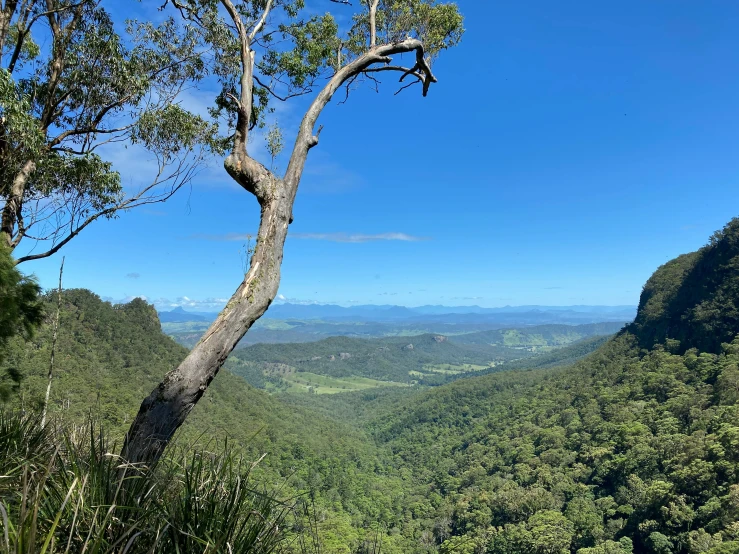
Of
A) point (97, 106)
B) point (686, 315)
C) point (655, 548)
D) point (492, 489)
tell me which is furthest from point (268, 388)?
point (97, 106)

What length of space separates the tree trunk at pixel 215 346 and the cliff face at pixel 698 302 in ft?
160

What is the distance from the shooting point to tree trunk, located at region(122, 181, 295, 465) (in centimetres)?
246

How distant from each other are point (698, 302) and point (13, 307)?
5751 cm

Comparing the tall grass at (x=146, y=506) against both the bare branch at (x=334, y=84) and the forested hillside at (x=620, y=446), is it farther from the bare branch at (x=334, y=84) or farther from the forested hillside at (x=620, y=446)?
the forested hillside at (x=620, y=446)

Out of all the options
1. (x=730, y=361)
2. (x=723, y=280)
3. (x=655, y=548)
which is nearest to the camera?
(x=655, y=548)

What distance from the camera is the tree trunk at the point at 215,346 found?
97.0 inches

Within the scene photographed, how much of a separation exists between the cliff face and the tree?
4975cm

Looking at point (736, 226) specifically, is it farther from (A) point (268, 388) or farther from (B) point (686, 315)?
(A) point (268, 388)

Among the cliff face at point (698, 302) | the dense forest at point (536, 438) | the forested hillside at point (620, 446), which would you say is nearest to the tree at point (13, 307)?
the dense forest at point (536, 438)

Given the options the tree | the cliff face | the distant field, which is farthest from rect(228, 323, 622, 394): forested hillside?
the tree

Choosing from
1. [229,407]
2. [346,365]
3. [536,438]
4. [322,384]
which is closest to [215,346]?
[536,438]

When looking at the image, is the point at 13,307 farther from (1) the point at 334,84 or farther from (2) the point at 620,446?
(2) the point at 620,446

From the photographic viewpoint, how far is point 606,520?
26375 mm

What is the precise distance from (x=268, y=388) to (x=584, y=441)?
94.6 m
